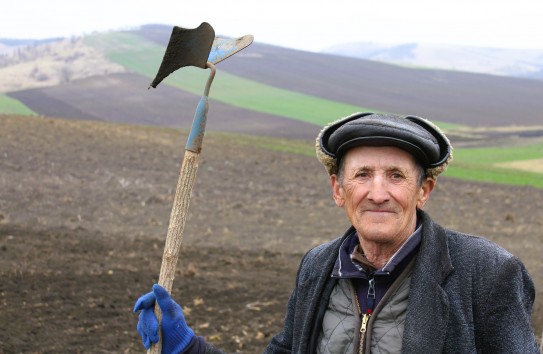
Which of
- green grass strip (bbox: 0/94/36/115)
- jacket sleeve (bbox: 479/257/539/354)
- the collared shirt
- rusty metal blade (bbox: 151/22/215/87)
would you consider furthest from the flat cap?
green grass strip (bbox: 0/94/36/115)

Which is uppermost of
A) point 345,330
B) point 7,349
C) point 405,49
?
point 405,49

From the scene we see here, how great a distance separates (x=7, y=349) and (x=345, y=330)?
4.53m

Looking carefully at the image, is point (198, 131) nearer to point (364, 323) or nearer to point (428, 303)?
point (364, 323)

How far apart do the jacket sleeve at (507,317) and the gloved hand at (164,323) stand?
105 cm

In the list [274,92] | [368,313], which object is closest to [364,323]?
[368,313]

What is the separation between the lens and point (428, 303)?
224 cm

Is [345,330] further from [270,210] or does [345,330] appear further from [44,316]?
[270,210]

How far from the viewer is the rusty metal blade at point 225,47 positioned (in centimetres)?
292

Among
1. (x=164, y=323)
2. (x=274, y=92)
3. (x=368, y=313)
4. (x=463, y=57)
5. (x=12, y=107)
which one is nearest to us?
(x=368, y=313)

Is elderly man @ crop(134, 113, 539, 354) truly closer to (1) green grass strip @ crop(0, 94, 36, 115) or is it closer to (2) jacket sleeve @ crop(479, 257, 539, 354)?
(2) jacket sleeve @ crop(479, 257, 539, 354)

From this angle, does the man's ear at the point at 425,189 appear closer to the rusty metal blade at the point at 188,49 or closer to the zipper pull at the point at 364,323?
the zipper pull at the point at 364,323

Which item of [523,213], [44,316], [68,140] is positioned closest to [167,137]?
[68,140]

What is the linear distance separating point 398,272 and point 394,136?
0.41m

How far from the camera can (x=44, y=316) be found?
22.8 ft
